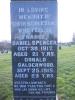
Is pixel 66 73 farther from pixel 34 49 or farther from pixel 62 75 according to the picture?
pixel 34 49

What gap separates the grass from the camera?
6.06 meters

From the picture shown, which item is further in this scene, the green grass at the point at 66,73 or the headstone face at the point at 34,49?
the green grass at the point at 66,73

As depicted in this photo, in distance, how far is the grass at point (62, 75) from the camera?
239 inches

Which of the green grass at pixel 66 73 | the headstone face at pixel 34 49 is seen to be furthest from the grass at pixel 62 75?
the headstone face at pixel 34 49

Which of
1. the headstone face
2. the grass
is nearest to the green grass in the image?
the grass

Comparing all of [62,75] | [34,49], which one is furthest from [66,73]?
[34,49]

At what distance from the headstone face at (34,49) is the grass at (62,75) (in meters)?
0.17

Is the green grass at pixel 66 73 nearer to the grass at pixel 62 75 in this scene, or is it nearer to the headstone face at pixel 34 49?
the grass at pixel 62 75

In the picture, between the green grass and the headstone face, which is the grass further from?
the headstone face

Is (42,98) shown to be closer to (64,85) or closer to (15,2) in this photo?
(64,85)

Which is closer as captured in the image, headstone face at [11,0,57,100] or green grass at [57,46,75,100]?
headstone face at [11,0,57,100]

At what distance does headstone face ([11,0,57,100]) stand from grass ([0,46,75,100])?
0.56ft

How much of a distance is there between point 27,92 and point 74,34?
1153 millimetres

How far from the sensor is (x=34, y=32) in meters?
5.83
